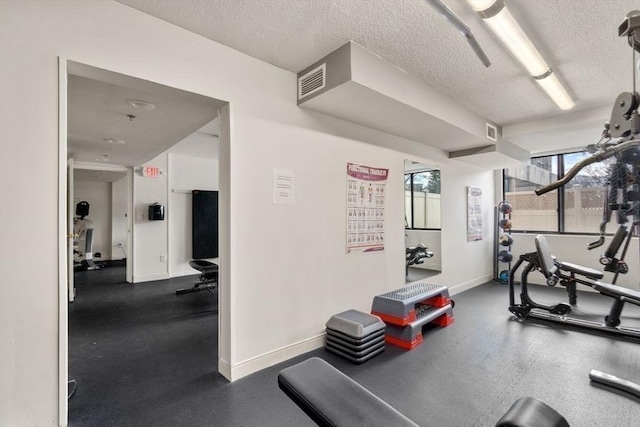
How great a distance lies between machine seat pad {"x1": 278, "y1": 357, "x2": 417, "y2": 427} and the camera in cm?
96

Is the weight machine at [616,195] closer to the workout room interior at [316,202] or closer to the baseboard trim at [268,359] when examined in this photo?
the workout room interior at [316,202]

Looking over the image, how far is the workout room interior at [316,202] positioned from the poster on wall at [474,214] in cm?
94

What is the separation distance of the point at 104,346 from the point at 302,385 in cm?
276

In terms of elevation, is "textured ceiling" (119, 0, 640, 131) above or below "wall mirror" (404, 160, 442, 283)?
above

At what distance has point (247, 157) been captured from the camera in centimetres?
236

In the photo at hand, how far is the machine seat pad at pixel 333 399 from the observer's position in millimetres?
957

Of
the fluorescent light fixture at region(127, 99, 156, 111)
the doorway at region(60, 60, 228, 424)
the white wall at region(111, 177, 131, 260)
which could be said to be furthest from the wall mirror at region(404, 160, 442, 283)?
the white wall at region(111, 177, 131, 260)

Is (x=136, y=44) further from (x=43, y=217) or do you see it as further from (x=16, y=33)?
(x=43, y=217)

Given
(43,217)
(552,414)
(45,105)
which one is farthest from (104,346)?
(552,414)

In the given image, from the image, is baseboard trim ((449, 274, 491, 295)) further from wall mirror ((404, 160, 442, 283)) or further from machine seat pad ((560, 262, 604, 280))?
machine seat pad ((560, 262, 604, 280))

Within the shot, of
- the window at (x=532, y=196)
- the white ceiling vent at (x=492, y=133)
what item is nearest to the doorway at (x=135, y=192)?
the white ceiling vent at (x=492, y=133)

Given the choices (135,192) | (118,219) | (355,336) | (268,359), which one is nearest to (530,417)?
(355,336)

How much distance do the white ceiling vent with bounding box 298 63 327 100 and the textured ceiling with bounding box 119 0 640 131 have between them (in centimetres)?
9

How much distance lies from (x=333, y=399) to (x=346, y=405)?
51mm
